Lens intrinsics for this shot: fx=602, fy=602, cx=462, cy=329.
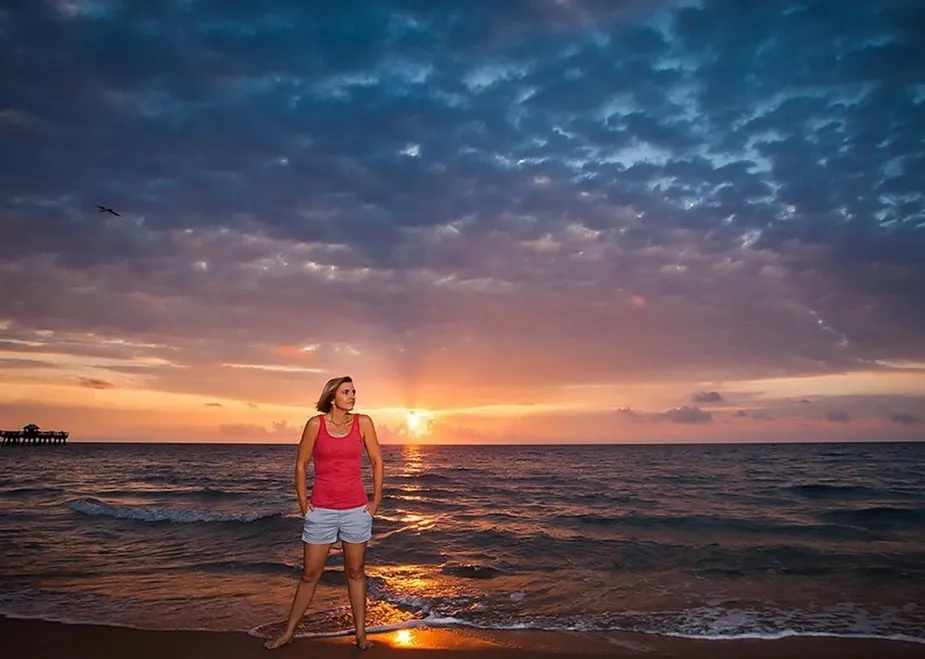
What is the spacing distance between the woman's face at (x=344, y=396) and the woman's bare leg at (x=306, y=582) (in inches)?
52.2

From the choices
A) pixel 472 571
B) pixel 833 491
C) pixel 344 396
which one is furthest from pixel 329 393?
pixel 833 491

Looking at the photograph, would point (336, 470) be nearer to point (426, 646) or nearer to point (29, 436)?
point (426, 646)

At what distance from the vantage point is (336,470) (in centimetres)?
561

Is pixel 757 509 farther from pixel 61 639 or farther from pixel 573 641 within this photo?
pixel 61 639

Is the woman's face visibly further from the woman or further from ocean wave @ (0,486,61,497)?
ocean wave @ (0,486,61,497)

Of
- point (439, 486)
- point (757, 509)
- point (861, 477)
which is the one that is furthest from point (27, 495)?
point (861, 477)

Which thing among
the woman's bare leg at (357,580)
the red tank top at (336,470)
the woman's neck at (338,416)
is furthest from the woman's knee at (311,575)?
the woman's neck at (338,416)

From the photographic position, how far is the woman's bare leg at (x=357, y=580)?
227 inches

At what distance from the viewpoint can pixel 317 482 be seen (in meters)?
5.69

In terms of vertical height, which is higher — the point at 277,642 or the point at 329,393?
the point at 329,393

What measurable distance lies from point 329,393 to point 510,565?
7300mm

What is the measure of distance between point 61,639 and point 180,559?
5.85 meters

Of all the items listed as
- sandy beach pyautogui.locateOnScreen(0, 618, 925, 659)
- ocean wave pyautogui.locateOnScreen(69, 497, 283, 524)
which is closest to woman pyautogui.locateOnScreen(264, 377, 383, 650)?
sandy beach pyautogui.locateOnScreen(0, 618, 925, 659)

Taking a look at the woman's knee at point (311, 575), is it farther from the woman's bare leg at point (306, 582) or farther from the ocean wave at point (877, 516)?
the ocean wave at point (877, 516)
